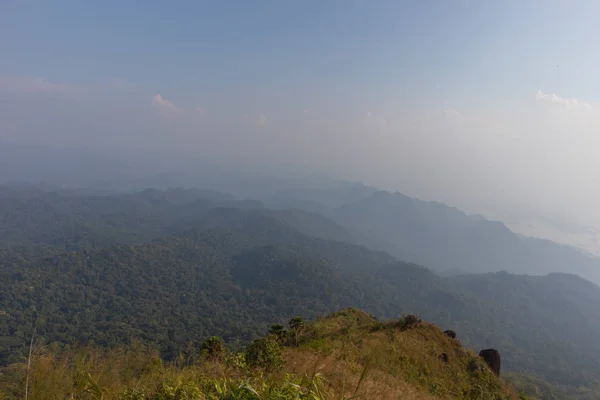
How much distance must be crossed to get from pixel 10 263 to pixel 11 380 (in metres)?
150

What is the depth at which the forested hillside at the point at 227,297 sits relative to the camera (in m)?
72.8

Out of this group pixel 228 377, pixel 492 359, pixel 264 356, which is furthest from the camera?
pixel 492 359

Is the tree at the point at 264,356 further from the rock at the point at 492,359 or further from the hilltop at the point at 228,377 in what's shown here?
the rock at the point at 492,359

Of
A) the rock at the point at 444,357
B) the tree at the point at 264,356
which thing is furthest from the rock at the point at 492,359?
the tree at the point at 264,356

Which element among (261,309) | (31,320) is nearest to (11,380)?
→ (31,320)

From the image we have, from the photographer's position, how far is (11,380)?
4.79m

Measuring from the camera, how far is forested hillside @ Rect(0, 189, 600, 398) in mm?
72750

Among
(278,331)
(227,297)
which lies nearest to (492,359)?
(278,331)

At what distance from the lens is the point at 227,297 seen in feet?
384

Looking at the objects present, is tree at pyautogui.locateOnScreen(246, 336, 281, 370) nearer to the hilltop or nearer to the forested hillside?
the hilltop

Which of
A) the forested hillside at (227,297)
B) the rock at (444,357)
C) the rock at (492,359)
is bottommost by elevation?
the forested hillside at (227,297)

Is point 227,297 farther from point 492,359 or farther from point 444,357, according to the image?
point 444,357

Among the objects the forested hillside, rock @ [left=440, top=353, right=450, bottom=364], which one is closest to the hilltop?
rock @ [left=440, top=353, right=450, bottom=364]

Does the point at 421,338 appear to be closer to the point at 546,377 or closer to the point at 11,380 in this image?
the point at 11,380
